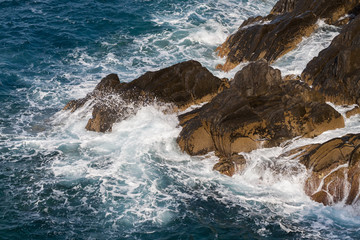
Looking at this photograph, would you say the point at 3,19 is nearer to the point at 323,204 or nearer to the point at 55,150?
the point at 55,150

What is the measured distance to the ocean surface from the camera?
24609 mm

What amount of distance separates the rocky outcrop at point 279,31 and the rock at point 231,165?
14.2m

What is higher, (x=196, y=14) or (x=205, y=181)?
(x=196, y=14)

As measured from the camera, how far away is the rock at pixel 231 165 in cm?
2819

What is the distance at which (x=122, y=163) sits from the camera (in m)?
30.5

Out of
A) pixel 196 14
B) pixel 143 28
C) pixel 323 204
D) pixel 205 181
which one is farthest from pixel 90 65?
pixel 323 204

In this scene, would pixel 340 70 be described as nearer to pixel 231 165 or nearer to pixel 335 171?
pixel 335 171

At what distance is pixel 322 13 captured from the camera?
4241 centimetres

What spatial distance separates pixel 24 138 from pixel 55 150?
315 cm

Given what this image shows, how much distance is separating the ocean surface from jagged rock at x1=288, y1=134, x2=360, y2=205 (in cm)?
54

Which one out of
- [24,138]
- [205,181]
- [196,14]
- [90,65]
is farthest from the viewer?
[196,14]

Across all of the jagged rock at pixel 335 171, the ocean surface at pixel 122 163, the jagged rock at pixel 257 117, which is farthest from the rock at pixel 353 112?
the jagged rock at pixel 335 171

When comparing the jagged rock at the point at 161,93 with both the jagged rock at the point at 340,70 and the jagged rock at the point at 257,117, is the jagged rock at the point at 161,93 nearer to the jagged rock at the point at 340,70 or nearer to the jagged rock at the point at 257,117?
the jagged rock at the point at 257,117

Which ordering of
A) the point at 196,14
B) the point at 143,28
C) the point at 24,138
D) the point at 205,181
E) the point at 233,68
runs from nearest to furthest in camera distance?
1. the point at 205,181
2. the point at 24,138
3. the point at 233,68
4. the point at 143,28
5. the point at 196,14
